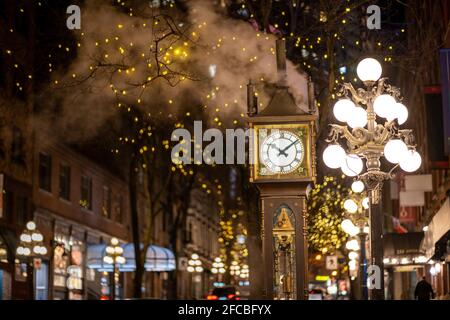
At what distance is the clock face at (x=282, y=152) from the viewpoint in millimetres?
13664

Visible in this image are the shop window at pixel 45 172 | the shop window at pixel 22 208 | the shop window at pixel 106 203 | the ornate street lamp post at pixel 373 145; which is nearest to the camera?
the ornate street lamp post at pixel 373 145

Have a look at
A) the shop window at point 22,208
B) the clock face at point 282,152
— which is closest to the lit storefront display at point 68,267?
the shop window at point 22,208

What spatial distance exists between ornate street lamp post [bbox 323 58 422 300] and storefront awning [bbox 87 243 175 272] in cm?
2685

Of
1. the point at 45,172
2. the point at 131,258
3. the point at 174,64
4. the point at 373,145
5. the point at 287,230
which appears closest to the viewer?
the point at 287,230

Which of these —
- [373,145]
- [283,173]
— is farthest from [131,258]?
[283,173]

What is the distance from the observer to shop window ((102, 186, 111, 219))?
47.0m

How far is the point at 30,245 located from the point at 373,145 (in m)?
21.4

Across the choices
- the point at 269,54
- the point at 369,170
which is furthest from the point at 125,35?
the point at 369,170

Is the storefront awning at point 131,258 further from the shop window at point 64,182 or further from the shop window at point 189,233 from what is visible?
the shop window at point 189,233

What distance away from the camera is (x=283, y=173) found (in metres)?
13.7

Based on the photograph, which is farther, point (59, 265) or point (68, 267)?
point (59, 265)

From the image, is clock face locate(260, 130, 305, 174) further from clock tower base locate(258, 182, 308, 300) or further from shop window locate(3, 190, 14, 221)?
shop window locate(3, 190, 14, 221)

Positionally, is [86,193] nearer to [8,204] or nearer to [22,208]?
[22,208]

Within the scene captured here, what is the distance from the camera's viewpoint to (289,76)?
2012 centimetres
